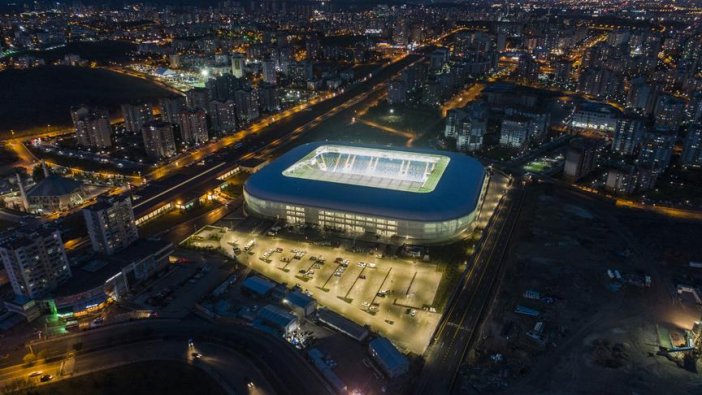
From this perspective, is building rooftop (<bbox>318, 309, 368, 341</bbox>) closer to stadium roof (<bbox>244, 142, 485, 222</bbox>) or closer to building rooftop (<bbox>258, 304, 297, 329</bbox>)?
building rooftop (<bbox>258, 304, 297, 329</bbox>)

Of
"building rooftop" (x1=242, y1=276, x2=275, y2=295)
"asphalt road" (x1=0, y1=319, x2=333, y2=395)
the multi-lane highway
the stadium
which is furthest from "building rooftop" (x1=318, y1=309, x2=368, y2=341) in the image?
the stadium

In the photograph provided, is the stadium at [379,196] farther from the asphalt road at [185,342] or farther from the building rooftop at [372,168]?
the asphalt road at [185,342]

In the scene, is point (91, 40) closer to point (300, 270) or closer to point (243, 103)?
point (243, 103)

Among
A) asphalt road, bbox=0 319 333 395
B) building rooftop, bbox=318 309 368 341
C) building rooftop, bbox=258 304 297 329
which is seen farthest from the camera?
building rooftop, bbox=258 304 297 329

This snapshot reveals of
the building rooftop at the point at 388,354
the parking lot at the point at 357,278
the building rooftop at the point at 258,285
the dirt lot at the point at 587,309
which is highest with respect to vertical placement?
the building rooftop at the point at 388,354

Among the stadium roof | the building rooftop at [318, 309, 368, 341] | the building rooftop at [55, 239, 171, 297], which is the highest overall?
the stadium roof

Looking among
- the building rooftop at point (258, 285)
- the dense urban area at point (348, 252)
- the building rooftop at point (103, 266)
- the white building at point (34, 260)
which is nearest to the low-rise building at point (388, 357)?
the dense urban area at point (348, 252)

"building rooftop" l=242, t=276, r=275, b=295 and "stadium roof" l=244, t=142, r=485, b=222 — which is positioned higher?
"stadium roof" l=244, t=142, r=485, b=222

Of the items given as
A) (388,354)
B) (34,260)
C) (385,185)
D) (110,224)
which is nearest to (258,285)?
(388,354)
